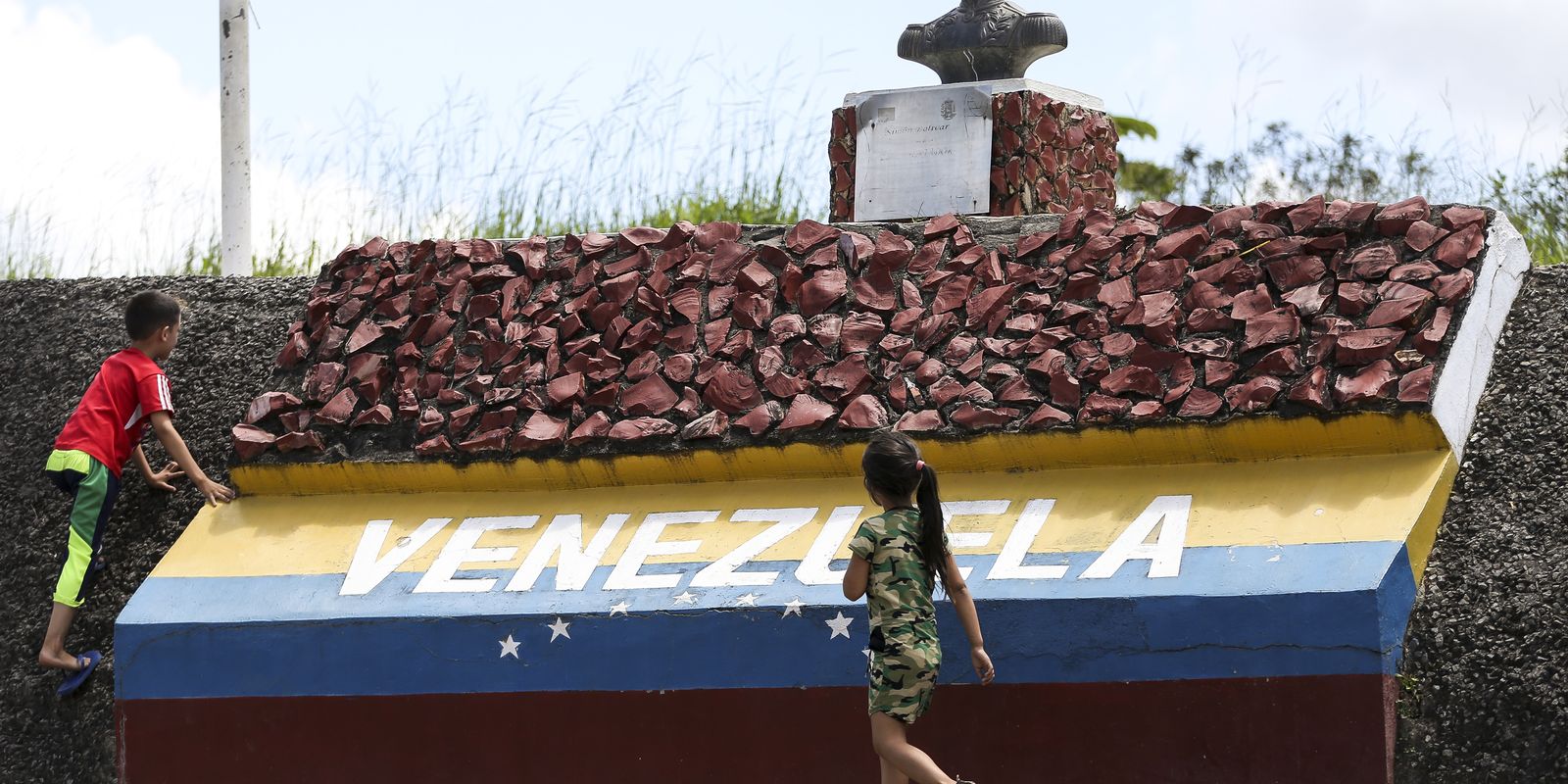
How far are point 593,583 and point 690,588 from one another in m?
0.36

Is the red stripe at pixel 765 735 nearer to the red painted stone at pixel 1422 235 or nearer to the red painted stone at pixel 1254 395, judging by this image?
the red painted stone at pixel 1254 395

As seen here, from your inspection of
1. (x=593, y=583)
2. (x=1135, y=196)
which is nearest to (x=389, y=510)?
(x=593, y=583)

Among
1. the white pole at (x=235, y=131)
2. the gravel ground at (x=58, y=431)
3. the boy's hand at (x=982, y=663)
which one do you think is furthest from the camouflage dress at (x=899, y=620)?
the white pole at (x=235, y=131)

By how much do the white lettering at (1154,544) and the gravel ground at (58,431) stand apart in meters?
3.78

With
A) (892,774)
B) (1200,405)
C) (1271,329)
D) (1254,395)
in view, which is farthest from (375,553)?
(1271,329)

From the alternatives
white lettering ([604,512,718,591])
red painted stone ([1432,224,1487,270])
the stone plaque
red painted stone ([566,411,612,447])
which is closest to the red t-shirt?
red painted stone ([566,411,612,447])

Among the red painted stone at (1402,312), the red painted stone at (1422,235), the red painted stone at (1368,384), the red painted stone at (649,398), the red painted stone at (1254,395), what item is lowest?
the red painted stone at (649,398)

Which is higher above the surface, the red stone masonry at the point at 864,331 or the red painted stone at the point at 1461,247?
the red painted stone at the point at 1461,247

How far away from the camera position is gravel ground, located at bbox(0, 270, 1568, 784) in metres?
4.96

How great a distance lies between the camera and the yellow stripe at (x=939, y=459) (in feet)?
17.6

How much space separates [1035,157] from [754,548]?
10.6ft

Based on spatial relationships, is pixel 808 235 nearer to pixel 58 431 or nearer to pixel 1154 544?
pixel 1154 544

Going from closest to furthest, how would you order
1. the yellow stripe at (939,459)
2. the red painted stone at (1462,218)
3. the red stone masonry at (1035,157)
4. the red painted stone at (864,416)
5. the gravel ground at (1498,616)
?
the gravel ground at (1498,616), the yellow stripe at (939,459), the red painted stone at (864,416), the red painted stone at (1462,218), the red stone masonry at (1035,157)

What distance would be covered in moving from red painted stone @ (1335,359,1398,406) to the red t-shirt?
4.31m
